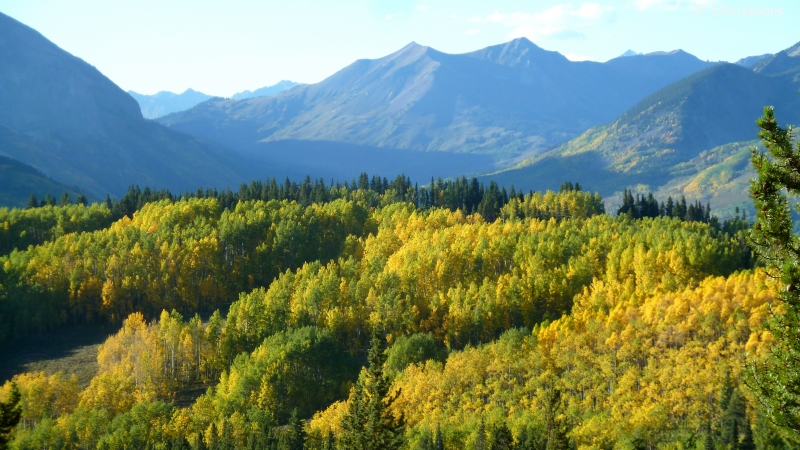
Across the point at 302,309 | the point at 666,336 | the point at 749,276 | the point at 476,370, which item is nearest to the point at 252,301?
the point at 302,309

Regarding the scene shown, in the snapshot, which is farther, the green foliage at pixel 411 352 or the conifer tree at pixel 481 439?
the green foliage at pixel 411 352

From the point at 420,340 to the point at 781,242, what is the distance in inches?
4656

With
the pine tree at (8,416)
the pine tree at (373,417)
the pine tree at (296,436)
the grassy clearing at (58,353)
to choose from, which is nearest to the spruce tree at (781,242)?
the pine tree at (8,416)

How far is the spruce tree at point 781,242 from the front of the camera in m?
21.3

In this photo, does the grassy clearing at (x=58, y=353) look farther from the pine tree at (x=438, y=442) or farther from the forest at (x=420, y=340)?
the pine tree at (x=438, y=442)

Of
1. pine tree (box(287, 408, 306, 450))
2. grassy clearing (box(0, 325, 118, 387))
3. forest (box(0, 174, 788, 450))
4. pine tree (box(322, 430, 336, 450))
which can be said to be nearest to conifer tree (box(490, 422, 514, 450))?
forest (box(0, 174, 788, 450))

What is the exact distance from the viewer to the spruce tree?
69.9 feet

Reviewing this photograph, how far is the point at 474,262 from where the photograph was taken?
17400cm

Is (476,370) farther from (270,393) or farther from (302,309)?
(302,309)

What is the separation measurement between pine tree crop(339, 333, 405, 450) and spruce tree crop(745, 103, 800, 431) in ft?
115

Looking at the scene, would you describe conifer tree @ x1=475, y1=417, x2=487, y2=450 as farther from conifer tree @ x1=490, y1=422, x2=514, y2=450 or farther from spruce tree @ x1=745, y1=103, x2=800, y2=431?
spruce tree @ x1=745, y1=103, x2=800, y2=431

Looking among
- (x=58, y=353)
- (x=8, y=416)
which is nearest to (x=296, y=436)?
(x=8, y=416)

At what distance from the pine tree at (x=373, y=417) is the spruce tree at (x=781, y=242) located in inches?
1375

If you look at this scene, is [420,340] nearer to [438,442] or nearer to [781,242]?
[438,442]
